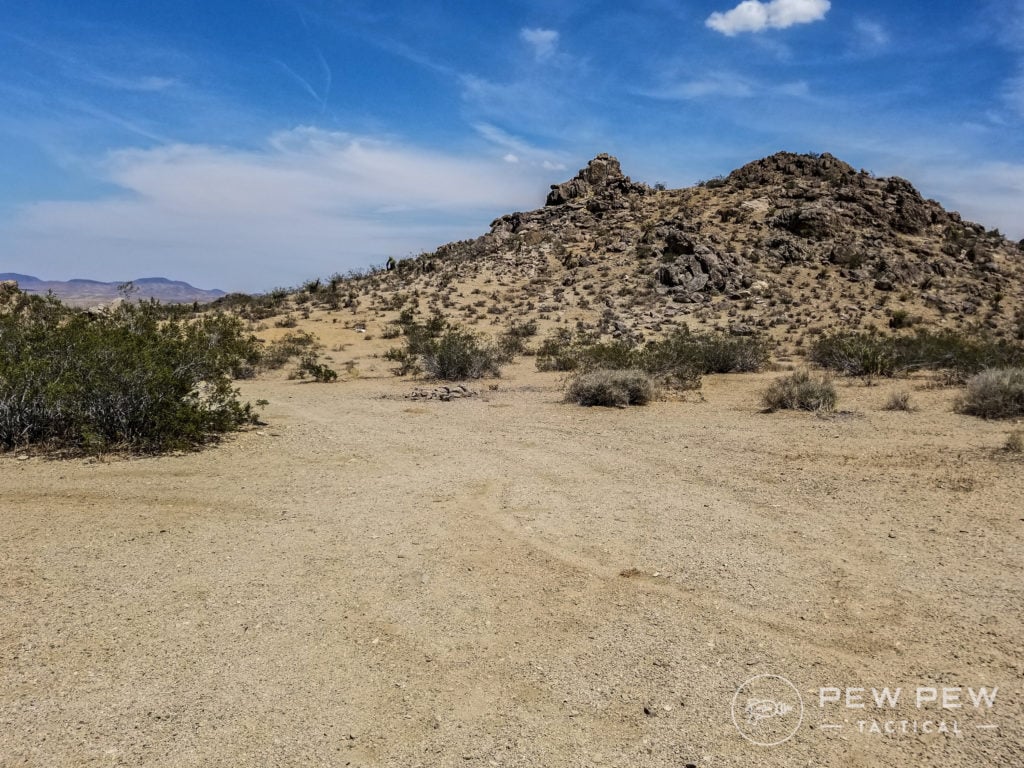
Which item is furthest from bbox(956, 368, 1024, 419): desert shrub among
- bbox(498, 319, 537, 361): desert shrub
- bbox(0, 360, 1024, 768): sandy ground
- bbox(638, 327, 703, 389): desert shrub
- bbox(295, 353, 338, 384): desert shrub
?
bbox(295, 353, 338, 384): desert shrub

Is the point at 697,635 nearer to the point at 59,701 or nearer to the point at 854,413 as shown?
the point at 59,701

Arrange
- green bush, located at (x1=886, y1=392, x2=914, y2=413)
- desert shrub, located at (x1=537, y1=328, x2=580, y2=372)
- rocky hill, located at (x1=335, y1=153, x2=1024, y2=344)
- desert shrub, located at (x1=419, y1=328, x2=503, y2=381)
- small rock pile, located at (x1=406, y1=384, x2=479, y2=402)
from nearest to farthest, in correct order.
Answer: green bush, located at (x1=886, y1=392, x2=914, y2=413) → small rock pile, located at (x1=406, y1=384, x2=479, y2=402) → desert shrub, located at (x1=419, y1=328, x2=503, y2=381) → desert shrub, located at (x1=537, y1=328, x2=580, y2=372) → rocky hill, located at (x1=335, y1=153, x2=1024, y2=344)

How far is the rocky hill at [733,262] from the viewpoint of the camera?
29109 mm

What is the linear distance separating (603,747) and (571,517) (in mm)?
3419

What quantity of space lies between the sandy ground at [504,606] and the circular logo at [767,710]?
0.02 m

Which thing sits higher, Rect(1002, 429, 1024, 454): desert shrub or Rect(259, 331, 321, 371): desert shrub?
Rect(259, 331, 321, 371): desert shrub

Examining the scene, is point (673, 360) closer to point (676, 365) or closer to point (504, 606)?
point (676, 365)

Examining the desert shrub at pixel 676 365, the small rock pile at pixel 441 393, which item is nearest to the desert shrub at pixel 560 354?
the desert shrub at pixel 676 365

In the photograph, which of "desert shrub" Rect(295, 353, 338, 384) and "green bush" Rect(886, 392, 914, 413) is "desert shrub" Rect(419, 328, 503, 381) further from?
"green bush" Rect(886, 392, 914, 413)

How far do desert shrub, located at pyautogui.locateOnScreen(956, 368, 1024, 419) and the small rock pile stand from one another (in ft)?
30.9

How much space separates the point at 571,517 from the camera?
6723 mm

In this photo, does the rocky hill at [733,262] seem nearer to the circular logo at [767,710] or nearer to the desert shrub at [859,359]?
the desert shrub at [859,359]

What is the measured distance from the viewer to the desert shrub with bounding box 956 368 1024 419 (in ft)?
35.9

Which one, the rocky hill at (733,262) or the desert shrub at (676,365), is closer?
the desert shrub at (676,365)
